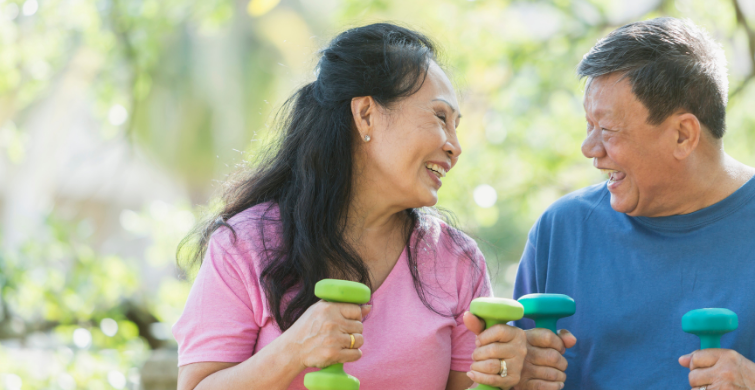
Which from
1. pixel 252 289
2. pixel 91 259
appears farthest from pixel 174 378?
pixel 252 289

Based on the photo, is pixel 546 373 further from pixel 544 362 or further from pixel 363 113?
pixel 363 113

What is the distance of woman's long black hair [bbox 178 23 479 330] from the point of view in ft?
6.49

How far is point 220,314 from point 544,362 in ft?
2.95

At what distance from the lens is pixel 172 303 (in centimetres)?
418

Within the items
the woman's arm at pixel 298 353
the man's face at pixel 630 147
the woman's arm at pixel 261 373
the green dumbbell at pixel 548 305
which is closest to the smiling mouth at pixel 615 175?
the man's face at pixel 630 147

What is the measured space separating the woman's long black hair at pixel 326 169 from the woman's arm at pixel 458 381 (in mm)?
226

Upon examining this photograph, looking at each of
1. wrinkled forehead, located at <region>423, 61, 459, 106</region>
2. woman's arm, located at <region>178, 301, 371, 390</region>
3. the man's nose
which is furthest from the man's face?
woman's arm, located at <region>178, 301, 371, 390</region>

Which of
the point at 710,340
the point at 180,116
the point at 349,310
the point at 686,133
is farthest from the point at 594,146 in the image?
the point at 180,116

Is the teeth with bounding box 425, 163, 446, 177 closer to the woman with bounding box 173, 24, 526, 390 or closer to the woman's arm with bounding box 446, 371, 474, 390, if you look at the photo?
the woman with bounding box 173, 24, 526, 390

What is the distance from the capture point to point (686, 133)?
207cm

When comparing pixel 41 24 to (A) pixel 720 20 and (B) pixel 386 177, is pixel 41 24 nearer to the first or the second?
(B) pixel 386 177

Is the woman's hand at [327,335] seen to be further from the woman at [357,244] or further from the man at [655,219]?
the man at [655,219]

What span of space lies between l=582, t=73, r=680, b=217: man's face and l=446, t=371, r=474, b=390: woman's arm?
702 mm

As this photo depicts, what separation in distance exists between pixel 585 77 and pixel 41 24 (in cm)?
427
